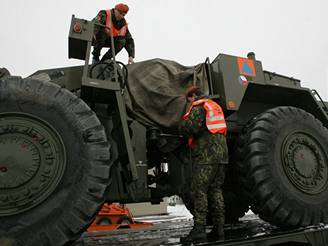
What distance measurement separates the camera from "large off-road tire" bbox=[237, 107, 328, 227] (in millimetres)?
3369

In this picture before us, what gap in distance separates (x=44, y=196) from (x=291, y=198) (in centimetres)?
245

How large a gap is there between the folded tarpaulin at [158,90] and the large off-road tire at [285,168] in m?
0.83

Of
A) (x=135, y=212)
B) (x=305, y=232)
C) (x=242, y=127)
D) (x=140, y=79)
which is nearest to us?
(x=305, y=232)

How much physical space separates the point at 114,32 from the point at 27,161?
7.74ft

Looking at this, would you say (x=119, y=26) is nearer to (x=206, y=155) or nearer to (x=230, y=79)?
(x=230, y=79)

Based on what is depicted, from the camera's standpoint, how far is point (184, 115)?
3770 mm

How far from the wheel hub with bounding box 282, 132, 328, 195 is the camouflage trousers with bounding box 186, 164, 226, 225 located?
2.50ft

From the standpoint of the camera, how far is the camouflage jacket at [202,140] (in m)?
3.40

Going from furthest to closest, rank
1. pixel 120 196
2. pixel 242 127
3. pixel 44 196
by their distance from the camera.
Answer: pixel 242 127
pixel 120 196
pixel 44 196

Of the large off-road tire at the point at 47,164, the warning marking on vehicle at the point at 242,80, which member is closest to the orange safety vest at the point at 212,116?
the warning marking on vehicle at the point at 242,80

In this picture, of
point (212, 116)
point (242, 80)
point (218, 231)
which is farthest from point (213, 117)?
point (218, 231)

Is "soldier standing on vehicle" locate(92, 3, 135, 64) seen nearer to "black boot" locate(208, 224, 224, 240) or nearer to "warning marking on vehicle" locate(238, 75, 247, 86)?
"warning marking on vehicle" locate(238, 75, 247, 86)

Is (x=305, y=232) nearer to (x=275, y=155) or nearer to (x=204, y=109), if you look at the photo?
(x=275, y=155)

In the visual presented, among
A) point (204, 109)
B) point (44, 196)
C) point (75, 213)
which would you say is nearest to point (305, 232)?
point (204, 109)
